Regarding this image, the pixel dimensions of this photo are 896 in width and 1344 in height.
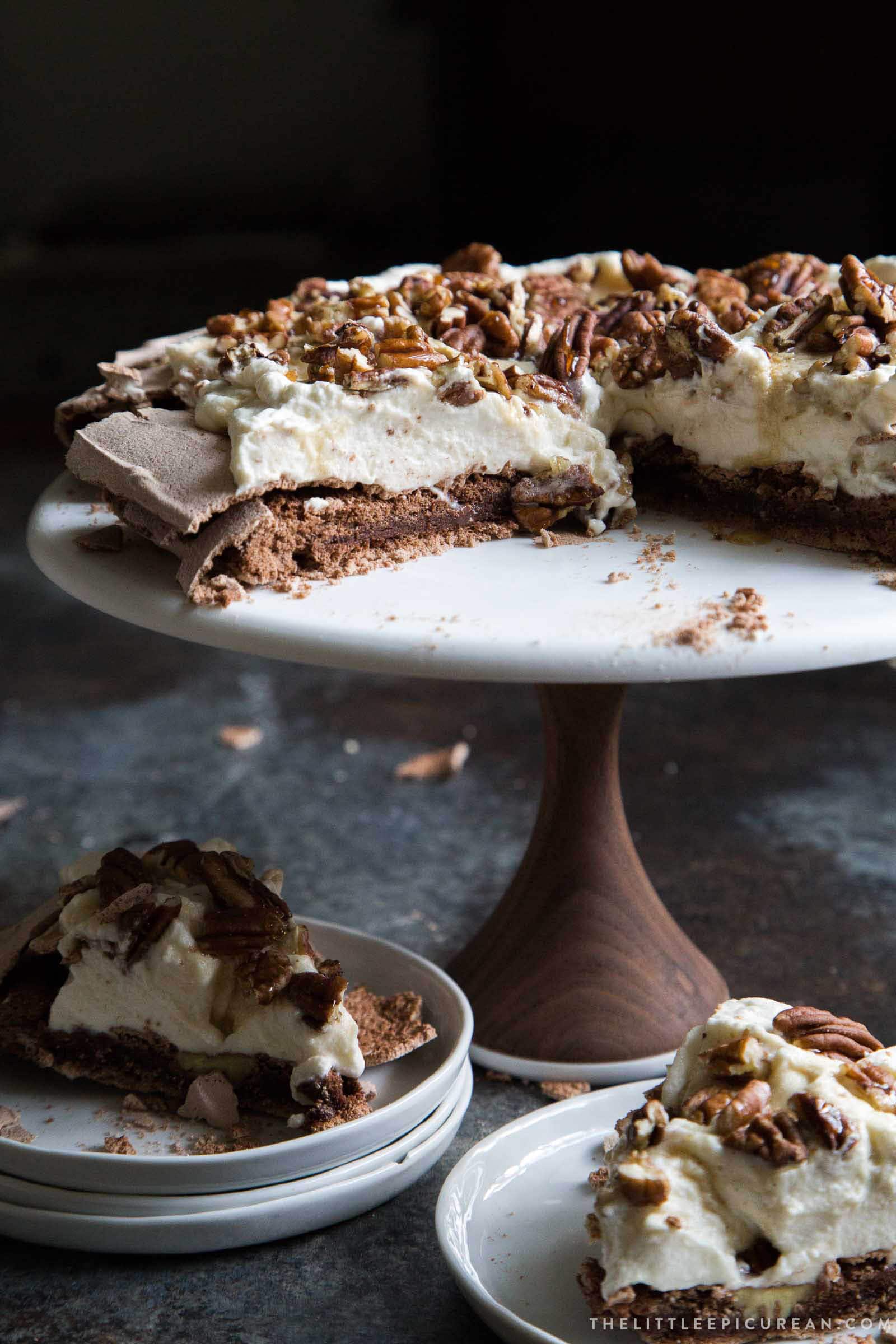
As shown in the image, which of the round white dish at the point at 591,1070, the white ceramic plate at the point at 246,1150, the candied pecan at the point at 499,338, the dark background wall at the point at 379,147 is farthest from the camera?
the dark background wall at the point at 379,147

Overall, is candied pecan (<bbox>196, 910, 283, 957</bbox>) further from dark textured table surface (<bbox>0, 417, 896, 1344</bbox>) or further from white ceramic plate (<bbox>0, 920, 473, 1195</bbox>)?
dark textured table surface (<bbox>0, 417, 896, 1344</bbox>)

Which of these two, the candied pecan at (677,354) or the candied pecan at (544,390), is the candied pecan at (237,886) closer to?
the candied pecan at (544,390)

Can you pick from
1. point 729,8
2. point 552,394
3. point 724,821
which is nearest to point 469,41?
point 729,8

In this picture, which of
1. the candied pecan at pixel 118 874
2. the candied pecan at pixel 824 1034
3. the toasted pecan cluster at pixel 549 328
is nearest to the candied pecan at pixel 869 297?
the toasted pecan cluster at pixel 549 328

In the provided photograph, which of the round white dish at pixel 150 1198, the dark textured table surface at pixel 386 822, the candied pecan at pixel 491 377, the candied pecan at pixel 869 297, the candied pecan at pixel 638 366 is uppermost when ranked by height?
the candied pecan at pixel 869 297

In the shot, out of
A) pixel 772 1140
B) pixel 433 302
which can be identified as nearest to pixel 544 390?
pixel 433 302

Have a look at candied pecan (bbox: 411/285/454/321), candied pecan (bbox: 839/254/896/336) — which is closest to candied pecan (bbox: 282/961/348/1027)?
candied pecan (bbox: 411/285/454/321)

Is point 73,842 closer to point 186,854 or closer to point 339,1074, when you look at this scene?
point 186,854

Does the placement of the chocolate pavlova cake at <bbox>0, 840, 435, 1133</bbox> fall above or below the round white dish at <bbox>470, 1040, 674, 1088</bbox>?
above
